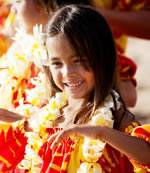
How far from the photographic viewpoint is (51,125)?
94.3 inches

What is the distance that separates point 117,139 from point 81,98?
0.48 metres

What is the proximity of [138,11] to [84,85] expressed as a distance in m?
1.06

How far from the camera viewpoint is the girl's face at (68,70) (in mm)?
2211

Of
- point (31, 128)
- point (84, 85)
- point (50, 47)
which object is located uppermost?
point (50, 47)

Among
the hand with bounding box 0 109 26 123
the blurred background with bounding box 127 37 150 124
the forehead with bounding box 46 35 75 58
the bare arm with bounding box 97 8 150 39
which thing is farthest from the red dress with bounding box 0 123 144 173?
the blurred background with bounding box 127 37 150 124

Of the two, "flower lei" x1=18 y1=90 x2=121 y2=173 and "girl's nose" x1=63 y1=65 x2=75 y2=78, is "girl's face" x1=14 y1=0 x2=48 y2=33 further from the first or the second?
"girl's nose" x1=63 y1=65 x2=75 y2=78

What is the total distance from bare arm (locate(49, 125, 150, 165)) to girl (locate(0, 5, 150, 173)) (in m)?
0.19

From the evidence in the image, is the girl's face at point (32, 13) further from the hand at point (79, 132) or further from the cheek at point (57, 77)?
the hand at point (79, 132)

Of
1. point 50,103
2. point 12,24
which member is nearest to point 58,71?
point 50,103

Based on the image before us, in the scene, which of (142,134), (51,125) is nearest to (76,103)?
(51,125)

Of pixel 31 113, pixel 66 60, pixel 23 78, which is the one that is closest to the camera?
pixel 66 60

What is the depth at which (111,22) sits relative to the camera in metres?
3.00

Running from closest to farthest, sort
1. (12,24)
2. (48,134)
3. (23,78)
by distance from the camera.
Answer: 1. (48,134)
2. (23,78)
3. (12,24)

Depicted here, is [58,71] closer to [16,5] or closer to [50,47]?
[50,47]
